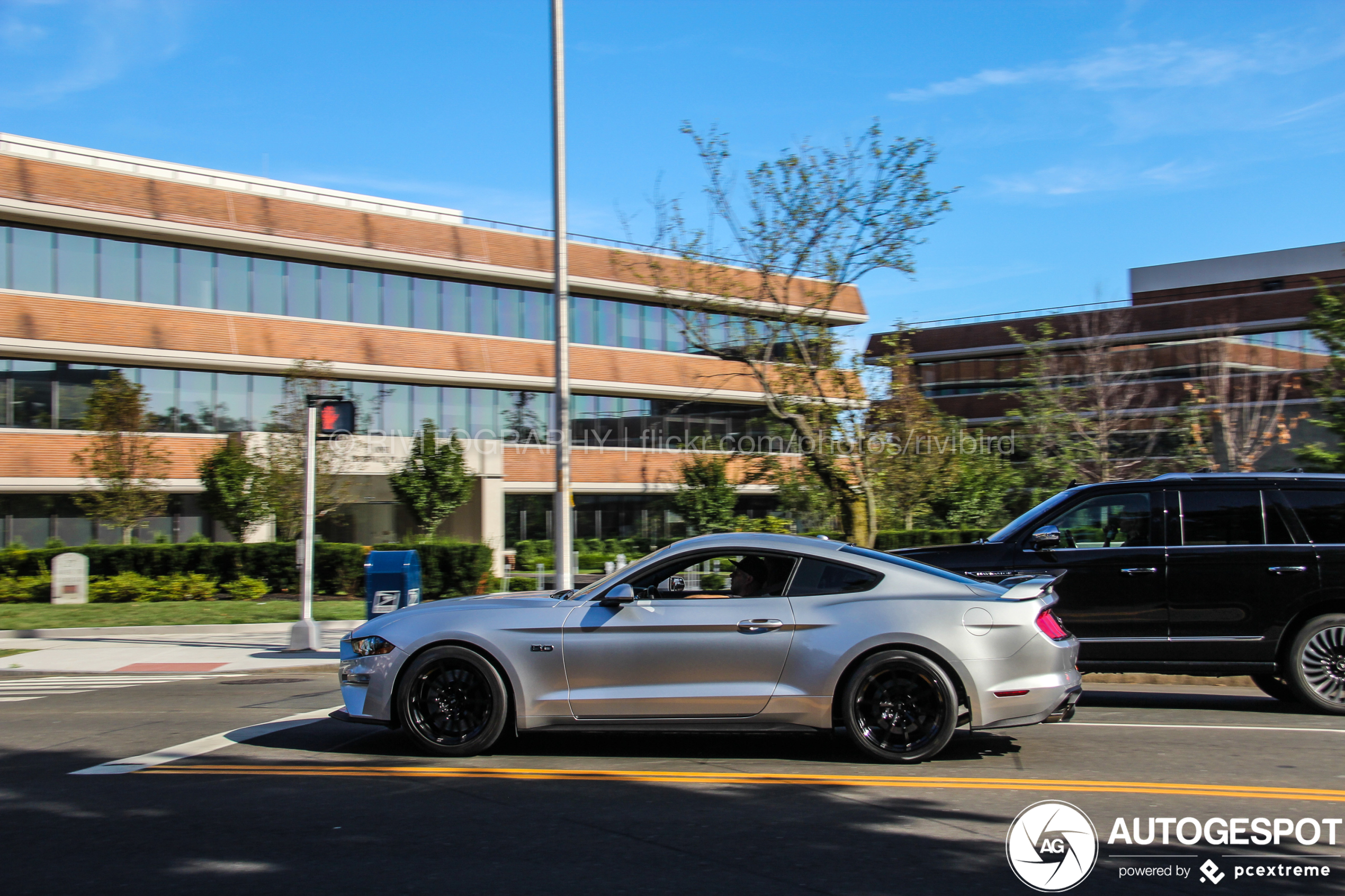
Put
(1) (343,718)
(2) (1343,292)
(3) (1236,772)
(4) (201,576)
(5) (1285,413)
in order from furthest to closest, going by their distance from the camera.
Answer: (5) (1285,413) < (4) (201,576) < (2) (1343,292) < (1) (343,718) < (3) (1236,772)

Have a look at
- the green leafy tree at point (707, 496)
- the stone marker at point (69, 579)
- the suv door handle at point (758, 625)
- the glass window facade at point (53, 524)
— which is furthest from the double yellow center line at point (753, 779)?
the green leafy tree at point (707, 496)

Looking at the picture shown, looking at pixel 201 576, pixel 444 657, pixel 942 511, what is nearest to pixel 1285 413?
pixel 942 511

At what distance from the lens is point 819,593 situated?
23.5ft

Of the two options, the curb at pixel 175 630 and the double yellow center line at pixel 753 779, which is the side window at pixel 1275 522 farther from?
the curb at pixel 175 630

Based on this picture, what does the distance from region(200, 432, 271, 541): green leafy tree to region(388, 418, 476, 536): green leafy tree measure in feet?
16.7

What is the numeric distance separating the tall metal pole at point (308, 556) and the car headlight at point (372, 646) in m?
8.48

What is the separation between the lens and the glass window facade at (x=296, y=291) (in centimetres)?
3341

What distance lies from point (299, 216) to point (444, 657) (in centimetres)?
3374

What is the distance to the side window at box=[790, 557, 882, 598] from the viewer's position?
7.17m

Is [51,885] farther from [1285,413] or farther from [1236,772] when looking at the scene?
[1285,413]

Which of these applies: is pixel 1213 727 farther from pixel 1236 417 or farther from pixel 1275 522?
pixel 1236 417

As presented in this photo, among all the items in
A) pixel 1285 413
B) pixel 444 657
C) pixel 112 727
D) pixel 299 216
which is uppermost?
pixel 299 216

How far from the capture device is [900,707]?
695cm

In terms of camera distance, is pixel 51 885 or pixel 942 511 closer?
pixel 51 885
